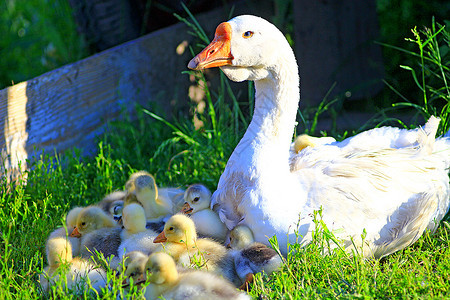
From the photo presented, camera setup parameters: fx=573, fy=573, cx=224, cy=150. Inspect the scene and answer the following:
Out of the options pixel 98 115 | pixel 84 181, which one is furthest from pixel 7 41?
pixel 84 181

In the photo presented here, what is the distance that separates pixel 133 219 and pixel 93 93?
2452mm

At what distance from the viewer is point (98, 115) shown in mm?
6051

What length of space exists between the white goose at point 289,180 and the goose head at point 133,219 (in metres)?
0.55

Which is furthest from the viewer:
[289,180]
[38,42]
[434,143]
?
[38,42]

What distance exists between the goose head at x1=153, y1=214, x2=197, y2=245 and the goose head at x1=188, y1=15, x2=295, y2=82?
3.22 ft

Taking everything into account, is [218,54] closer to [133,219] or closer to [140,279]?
[133,219]

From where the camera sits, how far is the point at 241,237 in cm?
372

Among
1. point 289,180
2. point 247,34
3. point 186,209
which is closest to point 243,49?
point 247,34

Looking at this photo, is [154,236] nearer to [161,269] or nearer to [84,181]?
[161,269]

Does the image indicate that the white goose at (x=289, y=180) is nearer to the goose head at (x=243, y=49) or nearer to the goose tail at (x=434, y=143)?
the goose head at (x=243, y=49)

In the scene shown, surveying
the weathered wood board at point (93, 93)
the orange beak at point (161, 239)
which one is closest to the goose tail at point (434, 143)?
the orange beak at point (161, 239)

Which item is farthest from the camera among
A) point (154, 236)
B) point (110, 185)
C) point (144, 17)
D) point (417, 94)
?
point (417, 94)

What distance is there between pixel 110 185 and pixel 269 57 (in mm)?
2092

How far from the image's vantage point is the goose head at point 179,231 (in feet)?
12.0
